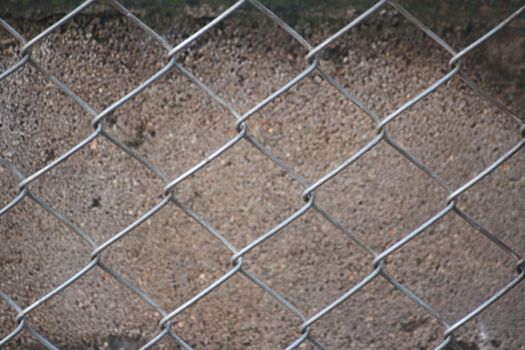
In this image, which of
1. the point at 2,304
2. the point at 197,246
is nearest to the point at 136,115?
the point at 197,246

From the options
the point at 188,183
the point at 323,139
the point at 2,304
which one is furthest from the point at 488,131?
the point at 2,304

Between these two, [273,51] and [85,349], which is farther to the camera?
[85,349]

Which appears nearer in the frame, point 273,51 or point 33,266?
point 273,51

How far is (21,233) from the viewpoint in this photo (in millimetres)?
1335

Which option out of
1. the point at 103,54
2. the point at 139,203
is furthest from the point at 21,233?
the point at 103,54

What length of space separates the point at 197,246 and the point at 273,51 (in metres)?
0.38

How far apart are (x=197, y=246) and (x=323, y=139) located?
30cm

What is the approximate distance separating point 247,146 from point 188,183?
0.42 feet

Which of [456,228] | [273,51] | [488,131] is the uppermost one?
[273,51]

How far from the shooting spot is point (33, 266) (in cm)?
135

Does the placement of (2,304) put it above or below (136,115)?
below

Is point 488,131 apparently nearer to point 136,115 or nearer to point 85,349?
point 136,115

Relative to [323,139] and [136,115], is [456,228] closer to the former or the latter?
[323,139]

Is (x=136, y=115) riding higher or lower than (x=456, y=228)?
higher
